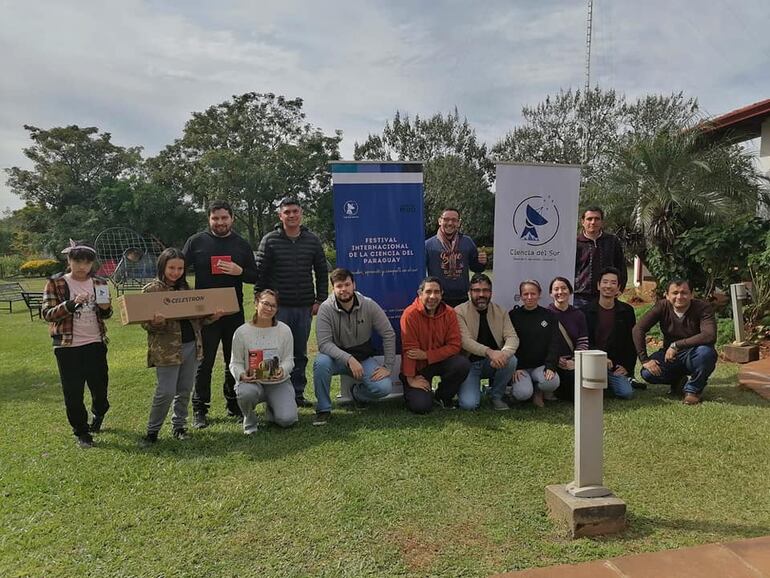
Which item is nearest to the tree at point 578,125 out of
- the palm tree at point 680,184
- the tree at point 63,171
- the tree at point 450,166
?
the tree at point 450,166

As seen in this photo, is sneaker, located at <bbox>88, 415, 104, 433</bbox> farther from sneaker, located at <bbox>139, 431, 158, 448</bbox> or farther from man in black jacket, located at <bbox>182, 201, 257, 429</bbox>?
man in black jacket, located at <bbox>182, 201, 257, 429</bbox>

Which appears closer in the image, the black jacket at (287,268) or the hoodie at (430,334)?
the hoodie at (430,334)

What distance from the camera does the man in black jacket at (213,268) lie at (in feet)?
15.3

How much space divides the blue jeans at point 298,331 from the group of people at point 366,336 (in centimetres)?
1

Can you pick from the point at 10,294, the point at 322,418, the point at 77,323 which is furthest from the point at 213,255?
the point at 10,294

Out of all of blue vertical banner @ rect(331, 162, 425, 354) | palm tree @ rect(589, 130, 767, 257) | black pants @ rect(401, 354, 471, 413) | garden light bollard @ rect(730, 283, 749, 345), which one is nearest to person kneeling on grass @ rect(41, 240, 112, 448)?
blue vertical banner @ rect(331, 162, 425, 354)

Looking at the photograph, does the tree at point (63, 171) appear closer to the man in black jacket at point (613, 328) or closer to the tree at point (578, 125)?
the tree at point (578, 125)

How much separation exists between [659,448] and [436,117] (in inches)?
1285

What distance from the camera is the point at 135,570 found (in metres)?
2.56

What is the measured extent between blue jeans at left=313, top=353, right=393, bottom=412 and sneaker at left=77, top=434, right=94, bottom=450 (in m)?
1.77

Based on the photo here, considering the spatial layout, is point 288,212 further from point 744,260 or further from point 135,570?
point 744,260

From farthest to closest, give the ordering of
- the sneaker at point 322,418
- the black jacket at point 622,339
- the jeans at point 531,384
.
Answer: the black jacket at point 622,339, the jeans at point 531,384, the sneaker at point 322,418

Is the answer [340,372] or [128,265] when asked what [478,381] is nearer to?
[340,372]

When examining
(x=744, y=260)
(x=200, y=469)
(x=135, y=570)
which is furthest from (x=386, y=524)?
(x=744, y=260)
